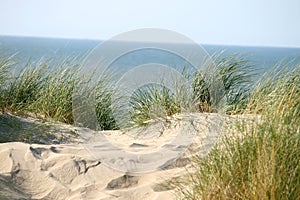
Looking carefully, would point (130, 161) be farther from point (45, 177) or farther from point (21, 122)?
point (21, 122)

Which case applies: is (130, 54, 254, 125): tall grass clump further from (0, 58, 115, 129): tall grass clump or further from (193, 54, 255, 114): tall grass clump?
(0, 58, 115, 129): tall grass clump

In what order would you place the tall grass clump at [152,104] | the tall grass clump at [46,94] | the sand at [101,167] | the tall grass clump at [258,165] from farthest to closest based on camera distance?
the tall grass clump at [46,94]
the tall grass clump at [152,104]
the sand at [101,167]
the tall grass clump at [258,165]

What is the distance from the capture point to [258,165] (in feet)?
8.36

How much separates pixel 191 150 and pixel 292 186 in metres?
1.55

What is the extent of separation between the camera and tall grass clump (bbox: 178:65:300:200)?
2484 mm

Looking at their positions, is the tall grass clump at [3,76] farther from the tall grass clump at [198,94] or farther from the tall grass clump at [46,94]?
the tall grass clump at [198,94]

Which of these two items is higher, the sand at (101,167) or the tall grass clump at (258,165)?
the tall grass clump at (258,165)

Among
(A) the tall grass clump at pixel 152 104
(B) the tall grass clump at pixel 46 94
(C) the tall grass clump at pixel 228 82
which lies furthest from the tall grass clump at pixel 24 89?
(C) the tall grass clump at pixel 228 82

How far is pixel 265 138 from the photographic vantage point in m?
2.68

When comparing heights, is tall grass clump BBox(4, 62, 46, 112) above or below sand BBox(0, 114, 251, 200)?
above

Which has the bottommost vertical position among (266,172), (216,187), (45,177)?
(45,177)

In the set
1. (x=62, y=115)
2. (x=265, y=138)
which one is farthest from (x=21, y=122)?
(x=265, y=138)

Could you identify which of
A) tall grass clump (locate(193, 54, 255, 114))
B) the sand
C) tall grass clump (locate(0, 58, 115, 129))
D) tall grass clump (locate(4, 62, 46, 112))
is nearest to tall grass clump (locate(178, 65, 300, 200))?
the sand

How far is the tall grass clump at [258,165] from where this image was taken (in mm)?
2484
